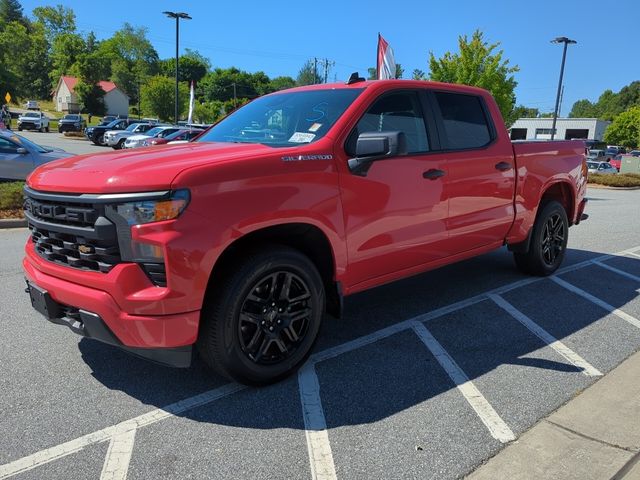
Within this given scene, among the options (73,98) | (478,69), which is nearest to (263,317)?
(478,69)

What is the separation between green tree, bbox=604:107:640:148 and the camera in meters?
74.0

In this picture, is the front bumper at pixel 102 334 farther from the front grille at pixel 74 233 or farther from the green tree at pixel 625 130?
the green tree at pixel 625 130

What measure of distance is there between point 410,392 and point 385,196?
1.37 metres

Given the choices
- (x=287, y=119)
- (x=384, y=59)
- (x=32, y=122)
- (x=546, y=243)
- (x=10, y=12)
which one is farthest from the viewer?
(x=10, y=12)

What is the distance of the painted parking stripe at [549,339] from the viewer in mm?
3805

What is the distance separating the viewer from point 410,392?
133 inches

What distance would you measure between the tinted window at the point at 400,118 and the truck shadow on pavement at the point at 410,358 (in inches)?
61.4

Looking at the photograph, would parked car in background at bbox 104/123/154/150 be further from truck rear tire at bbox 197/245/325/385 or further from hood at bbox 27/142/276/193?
truck rear tire at bbox 197/245/325/385

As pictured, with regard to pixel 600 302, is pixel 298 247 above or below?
above

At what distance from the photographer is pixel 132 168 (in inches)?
117

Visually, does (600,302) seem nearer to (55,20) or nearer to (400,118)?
(400,118)

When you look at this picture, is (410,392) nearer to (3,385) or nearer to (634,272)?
(3,385)

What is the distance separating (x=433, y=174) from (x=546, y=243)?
2549 millimetres

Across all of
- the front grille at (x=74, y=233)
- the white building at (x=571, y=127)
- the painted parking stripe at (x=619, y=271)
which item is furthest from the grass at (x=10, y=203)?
the white building at (x=571, y=127)
